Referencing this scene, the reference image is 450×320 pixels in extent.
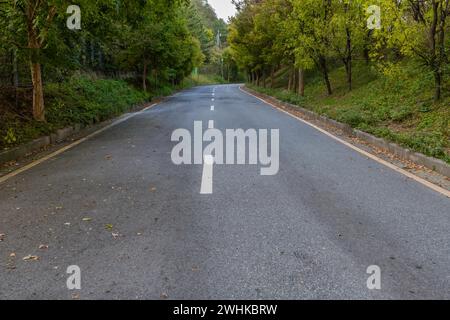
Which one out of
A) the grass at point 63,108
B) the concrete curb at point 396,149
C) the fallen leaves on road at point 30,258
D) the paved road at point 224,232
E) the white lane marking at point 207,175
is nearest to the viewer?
the paved road at point 224,232

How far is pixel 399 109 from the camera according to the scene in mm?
12461

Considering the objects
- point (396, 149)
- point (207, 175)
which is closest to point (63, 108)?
point (207, 175)

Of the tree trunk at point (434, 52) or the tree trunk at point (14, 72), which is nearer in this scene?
the tree trunk at point (434, 52)

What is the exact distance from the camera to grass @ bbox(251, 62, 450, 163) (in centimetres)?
852

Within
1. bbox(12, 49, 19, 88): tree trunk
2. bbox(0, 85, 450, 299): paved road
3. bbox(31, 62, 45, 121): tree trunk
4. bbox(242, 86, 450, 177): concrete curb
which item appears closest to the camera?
bbox(0, 85, 450, 299): paved road

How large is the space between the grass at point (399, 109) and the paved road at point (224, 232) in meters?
1.99

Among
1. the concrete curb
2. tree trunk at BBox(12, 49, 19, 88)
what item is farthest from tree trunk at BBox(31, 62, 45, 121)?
the concrete curb

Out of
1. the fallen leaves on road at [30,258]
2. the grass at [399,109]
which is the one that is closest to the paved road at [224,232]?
the fallen leaves on road at [30,258]

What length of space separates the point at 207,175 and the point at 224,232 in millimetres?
2433

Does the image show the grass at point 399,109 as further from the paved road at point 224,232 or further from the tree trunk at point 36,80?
the tree trunk at point 36,80

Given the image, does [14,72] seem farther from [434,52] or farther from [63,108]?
[434,52]

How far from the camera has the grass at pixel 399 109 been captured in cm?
852

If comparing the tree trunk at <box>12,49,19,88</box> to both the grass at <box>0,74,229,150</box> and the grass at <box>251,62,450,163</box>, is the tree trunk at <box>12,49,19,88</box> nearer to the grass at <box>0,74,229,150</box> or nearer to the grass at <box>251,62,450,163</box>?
the grass at <box>0,74,229,150</box>

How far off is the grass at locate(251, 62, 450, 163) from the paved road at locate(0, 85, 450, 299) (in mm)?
1988
